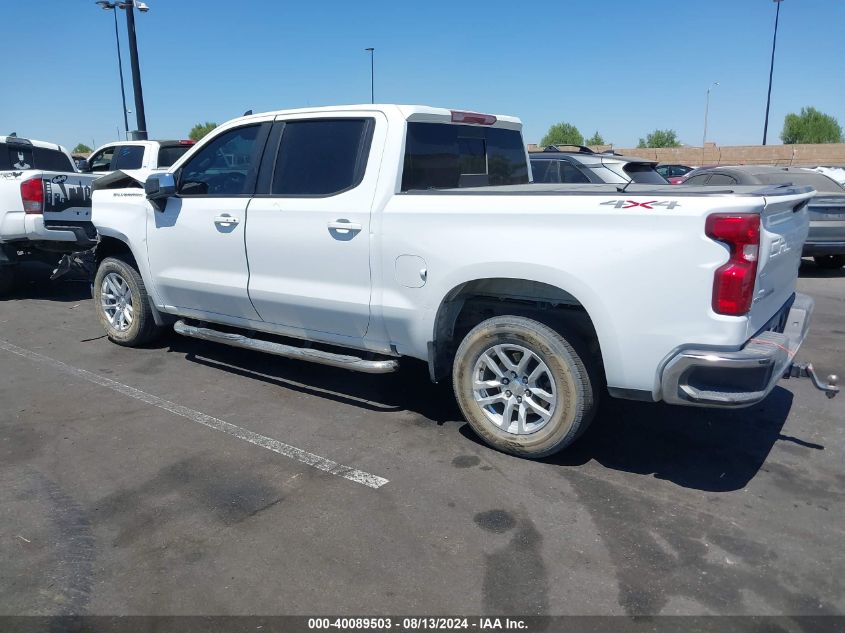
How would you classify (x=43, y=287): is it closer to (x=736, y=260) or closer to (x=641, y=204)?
(x=641, y=204)

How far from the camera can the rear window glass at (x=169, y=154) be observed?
10.8 metres

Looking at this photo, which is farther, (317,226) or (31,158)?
(31,158)

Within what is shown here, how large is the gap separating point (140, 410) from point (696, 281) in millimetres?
3874

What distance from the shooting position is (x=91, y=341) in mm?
6965

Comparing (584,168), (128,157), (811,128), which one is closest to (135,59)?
(128,157)

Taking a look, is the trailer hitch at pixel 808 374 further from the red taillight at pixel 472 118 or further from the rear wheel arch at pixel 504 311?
the red taillight at pixel 472 118

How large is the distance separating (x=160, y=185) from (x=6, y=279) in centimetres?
508

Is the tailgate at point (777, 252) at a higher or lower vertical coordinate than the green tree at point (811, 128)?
lower

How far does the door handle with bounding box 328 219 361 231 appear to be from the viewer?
14.7ft

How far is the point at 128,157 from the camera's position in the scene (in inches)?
437

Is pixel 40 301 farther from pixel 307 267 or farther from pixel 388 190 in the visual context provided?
pixel 388 190

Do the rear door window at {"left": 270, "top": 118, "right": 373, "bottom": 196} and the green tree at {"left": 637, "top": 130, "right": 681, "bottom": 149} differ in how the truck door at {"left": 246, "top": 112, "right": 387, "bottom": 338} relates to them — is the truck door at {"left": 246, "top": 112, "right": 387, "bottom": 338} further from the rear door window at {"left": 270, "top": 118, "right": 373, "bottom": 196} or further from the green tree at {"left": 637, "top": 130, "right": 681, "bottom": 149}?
the green tree at {"left": 637, "top": 130, "right": 681, "bottom": 149}

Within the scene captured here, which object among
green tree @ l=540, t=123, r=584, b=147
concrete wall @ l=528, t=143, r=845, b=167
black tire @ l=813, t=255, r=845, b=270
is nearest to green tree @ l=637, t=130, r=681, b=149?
green tree @ l=540, t=123, r=584, b=147

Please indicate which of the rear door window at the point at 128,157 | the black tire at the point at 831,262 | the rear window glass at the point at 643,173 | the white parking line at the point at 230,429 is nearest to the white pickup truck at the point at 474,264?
the white parking line at the point at 230,429
